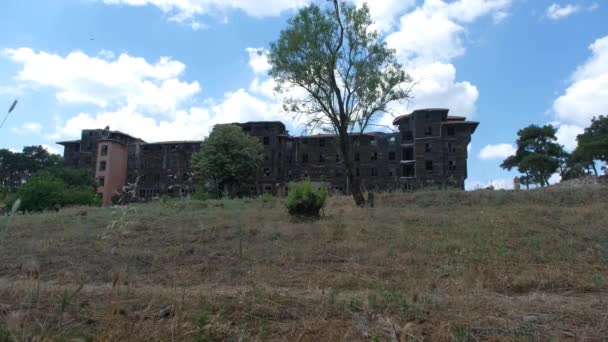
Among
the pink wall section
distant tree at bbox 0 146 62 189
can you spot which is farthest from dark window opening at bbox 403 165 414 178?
distant tree at bbox 0 146 62 189

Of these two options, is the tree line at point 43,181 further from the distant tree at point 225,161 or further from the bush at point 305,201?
the bush at point 305,201

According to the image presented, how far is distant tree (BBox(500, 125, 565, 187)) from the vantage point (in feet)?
142

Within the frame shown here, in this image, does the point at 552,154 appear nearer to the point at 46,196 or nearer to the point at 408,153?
the point at 408,153

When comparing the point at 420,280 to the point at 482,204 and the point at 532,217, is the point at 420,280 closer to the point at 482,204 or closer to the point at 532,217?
the point at 532,217

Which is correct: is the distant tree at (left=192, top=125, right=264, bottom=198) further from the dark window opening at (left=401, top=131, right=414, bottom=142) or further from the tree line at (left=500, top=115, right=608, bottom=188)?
the tree line at (left=500, top=115, right=608, bottom=188)

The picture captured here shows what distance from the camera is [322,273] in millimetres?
7984

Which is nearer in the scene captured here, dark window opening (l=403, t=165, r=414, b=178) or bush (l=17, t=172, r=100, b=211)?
bush (l=17, t=172, r=100, b=211)

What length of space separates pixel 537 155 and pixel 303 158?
83.8ft

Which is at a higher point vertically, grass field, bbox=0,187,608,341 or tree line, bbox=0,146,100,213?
Answer: tree line, bbox=0,146,100,213

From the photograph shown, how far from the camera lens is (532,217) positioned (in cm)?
1347

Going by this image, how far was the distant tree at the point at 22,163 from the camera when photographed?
53312mm

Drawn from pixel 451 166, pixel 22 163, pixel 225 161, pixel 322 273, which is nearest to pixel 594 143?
pixel 451 166

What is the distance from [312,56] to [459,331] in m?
16.4

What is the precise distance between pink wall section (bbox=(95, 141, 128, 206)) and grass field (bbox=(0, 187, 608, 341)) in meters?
36.9
